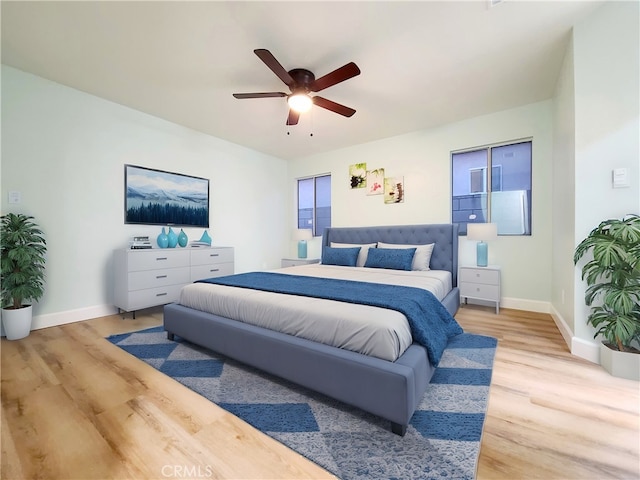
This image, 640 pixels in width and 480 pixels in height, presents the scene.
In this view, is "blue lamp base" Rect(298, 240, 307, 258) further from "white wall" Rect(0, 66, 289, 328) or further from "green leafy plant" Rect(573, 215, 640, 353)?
"green leafy plant" Rect(573, 215, 640, 353)

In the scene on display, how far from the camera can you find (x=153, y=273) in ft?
11.1

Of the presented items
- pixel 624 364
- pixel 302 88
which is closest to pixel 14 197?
pixel 302 88

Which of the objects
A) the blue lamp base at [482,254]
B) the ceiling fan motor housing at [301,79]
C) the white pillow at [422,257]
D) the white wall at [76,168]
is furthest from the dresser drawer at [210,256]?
the blue lamp base at [482,254]

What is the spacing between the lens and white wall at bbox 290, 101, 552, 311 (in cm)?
342

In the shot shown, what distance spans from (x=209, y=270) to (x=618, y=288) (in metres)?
4.33

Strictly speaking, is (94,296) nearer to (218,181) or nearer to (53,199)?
(53,199)

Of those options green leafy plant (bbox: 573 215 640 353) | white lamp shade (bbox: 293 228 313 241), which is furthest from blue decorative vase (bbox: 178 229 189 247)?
green leafy plant (bbox: 573 215 640 353)

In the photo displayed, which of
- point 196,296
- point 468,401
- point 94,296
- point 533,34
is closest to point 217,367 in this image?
point 196,296

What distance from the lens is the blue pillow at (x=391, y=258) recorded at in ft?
11.6

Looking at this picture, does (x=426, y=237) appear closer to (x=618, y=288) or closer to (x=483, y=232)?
(x=483, y=232)

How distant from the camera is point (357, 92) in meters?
3.13

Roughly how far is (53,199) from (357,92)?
360 cm

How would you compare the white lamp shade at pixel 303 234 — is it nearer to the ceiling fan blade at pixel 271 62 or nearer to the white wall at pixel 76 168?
the white wall at pixel 76 168

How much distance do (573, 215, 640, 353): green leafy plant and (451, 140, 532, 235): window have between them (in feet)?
5.41
